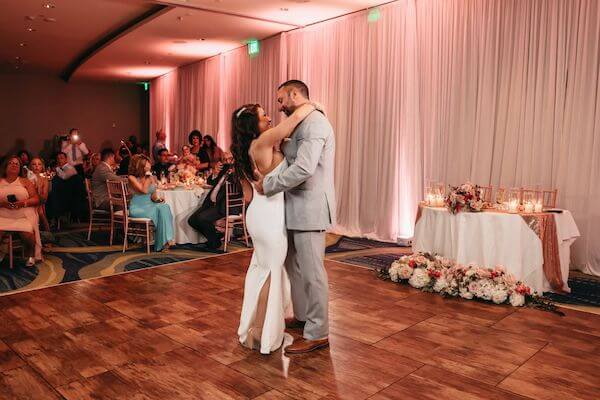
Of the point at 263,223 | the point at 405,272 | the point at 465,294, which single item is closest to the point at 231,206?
the point at 405,272

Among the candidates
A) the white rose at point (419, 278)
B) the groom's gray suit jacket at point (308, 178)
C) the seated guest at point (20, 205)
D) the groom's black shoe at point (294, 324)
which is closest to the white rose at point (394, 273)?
the white rose at point (419, 278)

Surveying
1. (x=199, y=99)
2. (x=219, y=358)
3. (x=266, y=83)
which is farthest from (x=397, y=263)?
(x=199, y=99)

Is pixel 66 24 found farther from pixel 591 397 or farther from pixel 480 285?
pixel 591 397

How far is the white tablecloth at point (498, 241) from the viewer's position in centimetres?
470

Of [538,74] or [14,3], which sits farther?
[14,3]

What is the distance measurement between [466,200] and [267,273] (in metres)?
2.49

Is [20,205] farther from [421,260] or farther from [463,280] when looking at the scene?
[463,280]

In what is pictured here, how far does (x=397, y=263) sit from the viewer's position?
517cm

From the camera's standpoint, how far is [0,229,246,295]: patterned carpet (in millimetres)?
5113

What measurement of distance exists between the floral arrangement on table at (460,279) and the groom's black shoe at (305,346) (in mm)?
1744

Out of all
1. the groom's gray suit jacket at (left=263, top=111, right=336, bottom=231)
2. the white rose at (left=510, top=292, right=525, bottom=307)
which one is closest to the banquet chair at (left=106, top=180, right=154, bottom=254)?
the groom's gray suit jacket at (left=263, top=111, right=336, bottom=231)

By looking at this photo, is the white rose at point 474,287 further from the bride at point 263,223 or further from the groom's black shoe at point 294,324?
the bride at point 263,223

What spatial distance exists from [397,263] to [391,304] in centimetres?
85

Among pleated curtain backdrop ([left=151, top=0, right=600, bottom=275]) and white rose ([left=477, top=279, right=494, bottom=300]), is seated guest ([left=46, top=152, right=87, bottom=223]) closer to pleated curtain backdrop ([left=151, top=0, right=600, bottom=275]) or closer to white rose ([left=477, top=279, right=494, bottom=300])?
pleated curtain backdrop ([left=151, top=0, right=600, bottom=275])
